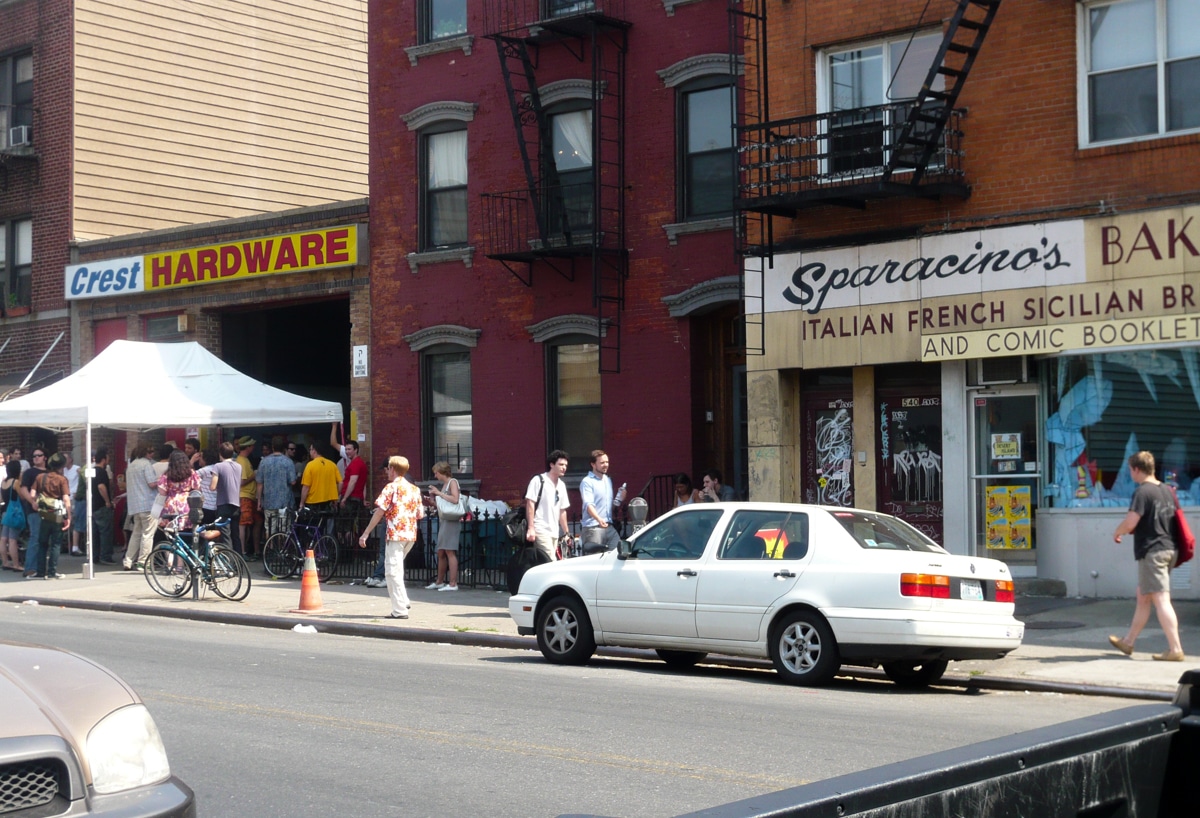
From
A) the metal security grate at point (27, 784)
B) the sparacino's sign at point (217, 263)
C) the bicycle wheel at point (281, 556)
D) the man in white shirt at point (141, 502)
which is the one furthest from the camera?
the sparacino's sign at point (217, 263)

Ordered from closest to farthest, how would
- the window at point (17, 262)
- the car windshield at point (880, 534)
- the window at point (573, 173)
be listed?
the car windshield at point (880, 534)
the window at point (573, 173)
the window at point (17, 262)

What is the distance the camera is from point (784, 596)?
38.0ft

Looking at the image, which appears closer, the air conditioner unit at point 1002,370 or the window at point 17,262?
the air conditioner unit at point 1002,370

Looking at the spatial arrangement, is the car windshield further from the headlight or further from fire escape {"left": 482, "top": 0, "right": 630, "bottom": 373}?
fire escape {"left": 482, "top": 0, "right": 630, "bottom": 373}

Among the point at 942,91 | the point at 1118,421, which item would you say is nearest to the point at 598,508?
the point at 1118,421

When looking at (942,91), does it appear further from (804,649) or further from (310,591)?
(310,591)

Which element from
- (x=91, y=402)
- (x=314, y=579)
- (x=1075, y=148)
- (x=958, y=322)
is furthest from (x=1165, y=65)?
(x=91, y=402)

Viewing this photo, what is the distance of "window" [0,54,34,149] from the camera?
29195mm

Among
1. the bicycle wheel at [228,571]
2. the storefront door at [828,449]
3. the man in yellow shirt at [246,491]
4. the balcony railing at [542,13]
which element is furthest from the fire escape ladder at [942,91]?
the man in yellow shirt at [246,491]

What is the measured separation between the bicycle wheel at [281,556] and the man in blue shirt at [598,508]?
6622 millimetres

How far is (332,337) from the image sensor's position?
99.1ft

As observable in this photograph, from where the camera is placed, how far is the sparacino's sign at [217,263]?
79.5 ft

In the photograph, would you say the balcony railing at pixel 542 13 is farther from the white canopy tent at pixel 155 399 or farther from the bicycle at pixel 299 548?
the bicycle at pixel 299 548

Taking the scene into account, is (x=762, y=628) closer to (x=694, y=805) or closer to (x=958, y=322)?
(x=694, y=805)
